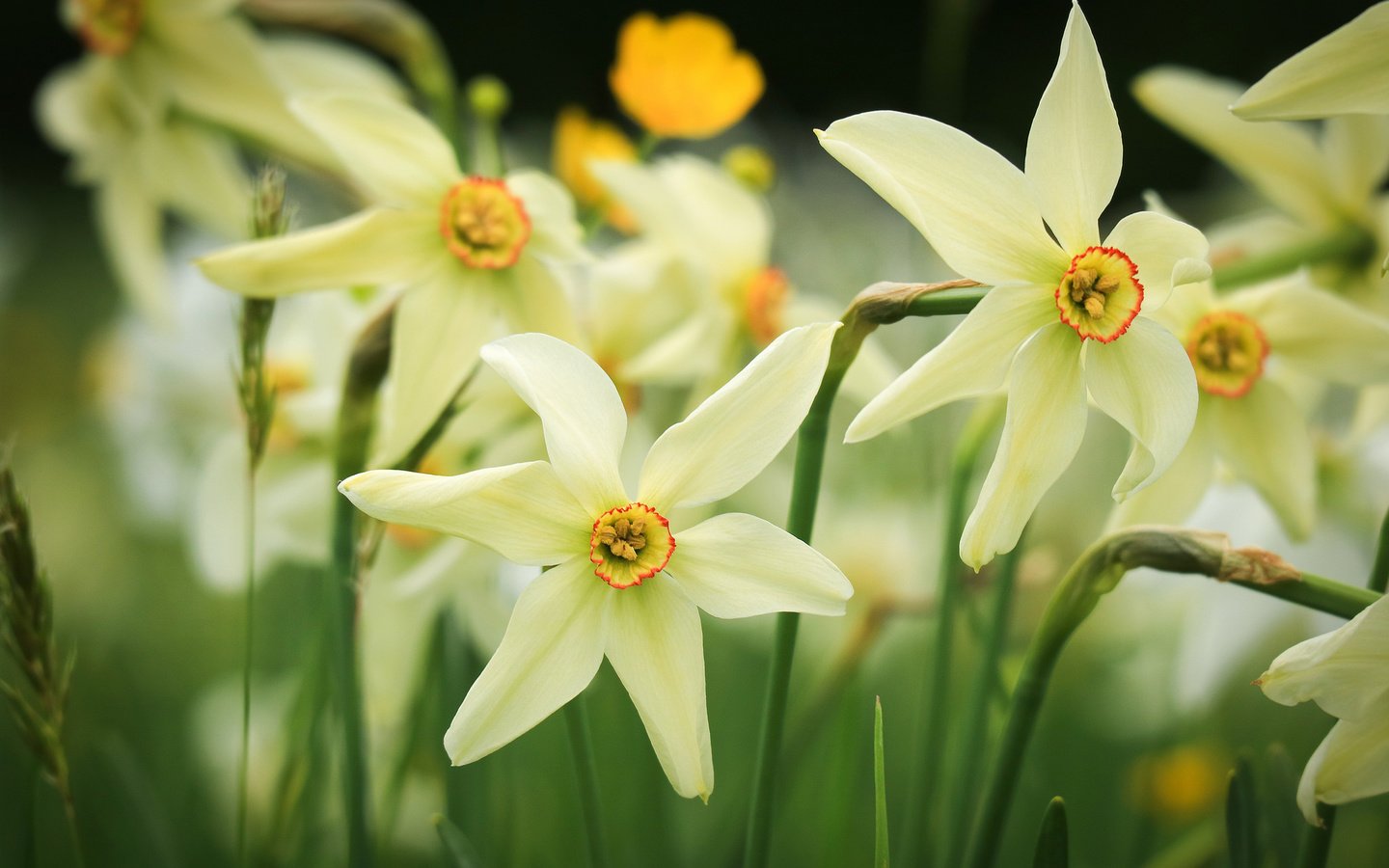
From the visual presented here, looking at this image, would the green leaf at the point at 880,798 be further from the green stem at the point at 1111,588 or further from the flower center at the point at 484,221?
the flower center at the point at 484,221

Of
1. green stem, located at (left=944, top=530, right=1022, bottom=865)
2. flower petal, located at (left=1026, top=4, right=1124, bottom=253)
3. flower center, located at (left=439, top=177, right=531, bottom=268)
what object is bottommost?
green stem, located at (left=944, top=530, right=1022, bottom=865)

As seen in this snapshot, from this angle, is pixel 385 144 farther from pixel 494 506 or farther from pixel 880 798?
pixel 880 798

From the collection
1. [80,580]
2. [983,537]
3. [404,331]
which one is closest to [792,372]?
[983,537]

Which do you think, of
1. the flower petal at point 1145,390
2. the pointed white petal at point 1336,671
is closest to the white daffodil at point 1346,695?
the pointed white petal at point 1336,671

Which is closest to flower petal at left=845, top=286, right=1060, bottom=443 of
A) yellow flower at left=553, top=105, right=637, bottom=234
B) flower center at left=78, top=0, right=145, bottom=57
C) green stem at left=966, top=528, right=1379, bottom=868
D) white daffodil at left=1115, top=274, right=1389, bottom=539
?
green stem at left=966, top=528, right=1379, bottom=868

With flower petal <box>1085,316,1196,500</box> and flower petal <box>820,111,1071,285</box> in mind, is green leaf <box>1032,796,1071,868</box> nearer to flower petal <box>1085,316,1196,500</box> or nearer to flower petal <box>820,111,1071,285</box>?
flower petal <box>1085,316,1196,500</box>

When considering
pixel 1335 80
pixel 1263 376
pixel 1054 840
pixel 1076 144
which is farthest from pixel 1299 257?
pixel 1054 840

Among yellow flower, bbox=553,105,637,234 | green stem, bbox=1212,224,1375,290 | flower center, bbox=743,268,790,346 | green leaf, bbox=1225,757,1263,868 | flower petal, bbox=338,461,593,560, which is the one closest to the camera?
flower petal, bbox=338,461,593,560

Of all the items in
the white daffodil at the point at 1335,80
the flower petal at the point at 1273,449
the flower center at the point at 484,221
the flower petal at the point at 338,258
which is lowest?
the flower petal at the point at 1273,449
